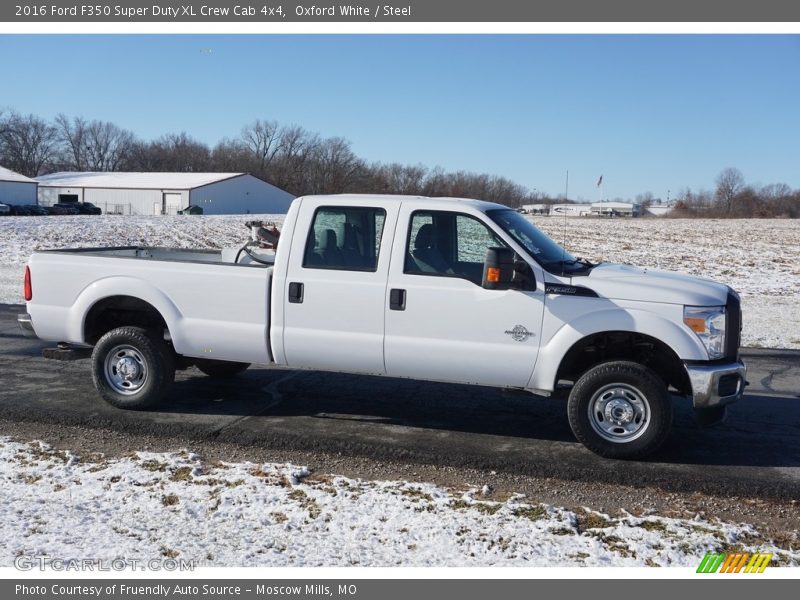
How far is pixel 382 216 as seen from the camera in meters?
6.65

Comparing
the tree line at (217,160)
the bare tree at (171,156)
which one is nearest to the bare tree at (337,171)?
the tree line at (217,160)

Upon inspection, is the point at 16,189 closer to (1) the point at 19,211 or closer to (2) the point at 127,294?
(1) the point at 19,211

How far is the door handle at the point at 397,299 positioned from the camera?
20.9 ft

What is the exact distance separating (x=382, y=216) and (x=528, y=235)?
4.16ft

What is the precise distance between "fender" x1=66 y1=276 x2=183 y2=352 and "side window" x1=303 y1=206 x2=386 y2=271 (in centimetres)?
140

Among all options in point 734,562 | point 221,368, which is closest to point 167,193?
point 221,368

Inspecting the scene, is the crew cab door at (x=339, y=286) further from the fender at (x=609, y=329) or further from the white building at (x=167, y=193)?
the white building at (x=167, y=193)

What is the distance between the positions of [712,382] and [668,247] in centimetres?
2705

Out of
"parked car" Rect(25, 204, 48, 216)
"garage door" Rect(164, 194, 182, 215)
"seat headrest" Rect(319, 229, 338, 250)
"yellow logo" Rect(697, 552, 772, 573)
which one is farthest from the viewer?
"garage door" Rect(164, 194, 182, 215)

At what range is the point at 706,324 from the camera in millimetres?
Answer: 5879

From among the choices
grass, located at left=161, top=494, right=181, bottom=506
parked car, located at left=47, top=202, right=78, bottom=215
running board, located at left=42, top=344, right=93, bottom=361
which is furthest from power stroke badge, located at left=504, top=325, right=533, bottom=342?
parked car, located at left=47, top=202, right=78, bottom=215

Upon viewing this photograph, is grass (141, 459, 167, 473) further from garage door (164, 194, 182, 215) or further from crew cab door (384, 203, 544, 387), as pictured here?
garage door (164, 194, 182, 215)

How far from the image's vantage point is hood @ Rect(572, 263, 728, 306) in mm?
5918

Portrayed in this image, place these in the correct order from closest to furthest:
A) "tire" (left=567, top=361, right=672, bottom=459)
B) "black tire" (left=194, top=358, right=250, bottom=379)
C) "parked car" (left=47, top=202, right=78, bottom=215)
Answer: "tire" (left=567, top=361, right=672, bottom=459) < "black tire" (left=194, top=358, right=250, bottom=379) < "parked car" (left=47, top=202, right=78, bottom=215)
